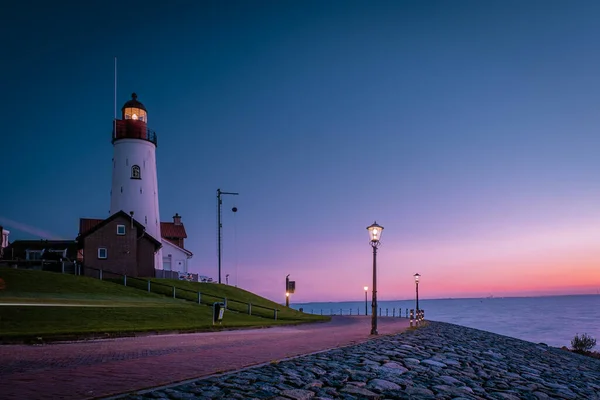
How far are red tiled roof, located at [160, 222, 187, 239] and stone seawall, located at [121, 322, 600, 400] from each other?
47974mm

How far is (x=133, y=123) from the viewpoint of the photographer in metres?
49.5

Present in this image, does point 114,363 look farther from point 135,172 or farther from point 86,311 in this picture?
point 135,172

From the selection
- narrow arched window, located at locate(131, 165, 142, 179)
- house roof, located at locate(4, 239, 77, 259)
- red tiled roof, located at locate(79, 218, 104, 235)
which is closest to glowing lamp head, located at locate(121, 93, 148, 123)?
narrow arched window, located at locate(131, 165, 142, 179)

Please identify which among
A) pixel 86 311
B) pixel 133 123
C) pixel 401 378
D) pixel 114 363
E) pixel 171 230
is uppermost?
pixel 133 123

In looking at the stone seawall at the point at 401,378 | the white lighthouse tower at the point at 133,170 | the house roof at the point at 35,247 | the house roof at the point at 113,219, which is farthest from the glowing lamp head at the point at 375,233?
the house roof at the point at 35,247

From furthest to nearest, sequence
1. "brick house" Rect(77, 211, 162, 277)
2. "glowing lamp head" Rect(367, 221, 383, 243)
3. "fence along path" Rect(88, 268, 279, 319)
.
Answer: "brick house" Rect(77, 211, 162, 277)
"fence along path" Rect(88, 268, 279, 319)
"glowing lamp head" Rect(367, 221, 383, 243)

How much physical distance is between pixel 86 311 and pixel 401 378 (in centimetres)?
1785

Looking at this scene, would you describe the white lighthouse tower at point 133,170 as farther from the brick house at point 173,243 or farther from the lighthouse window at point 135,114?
the brick house at point 173,243

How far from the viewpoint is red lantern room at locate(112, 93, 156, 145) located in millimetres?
49281

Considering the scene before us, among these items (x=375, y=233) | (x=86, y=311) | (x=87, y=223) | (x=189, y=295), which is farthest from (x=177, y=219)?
(x=375, y=233)

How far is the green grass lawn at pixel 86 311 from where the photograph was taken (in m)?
18.5

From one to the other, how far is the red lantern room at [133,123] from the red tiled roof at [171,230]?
14.9 m

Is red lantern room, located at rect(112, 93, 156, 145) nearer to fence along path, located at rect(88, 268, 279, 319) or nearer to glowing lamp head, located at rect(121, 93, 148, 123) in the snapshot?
glowing lamp head, located at rect(121, 93, 148, 123)

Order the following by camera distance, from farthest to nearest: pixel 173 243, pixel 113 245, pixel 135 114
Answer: pixel 173 243 → pixel 135 114 → pixel 113 245
